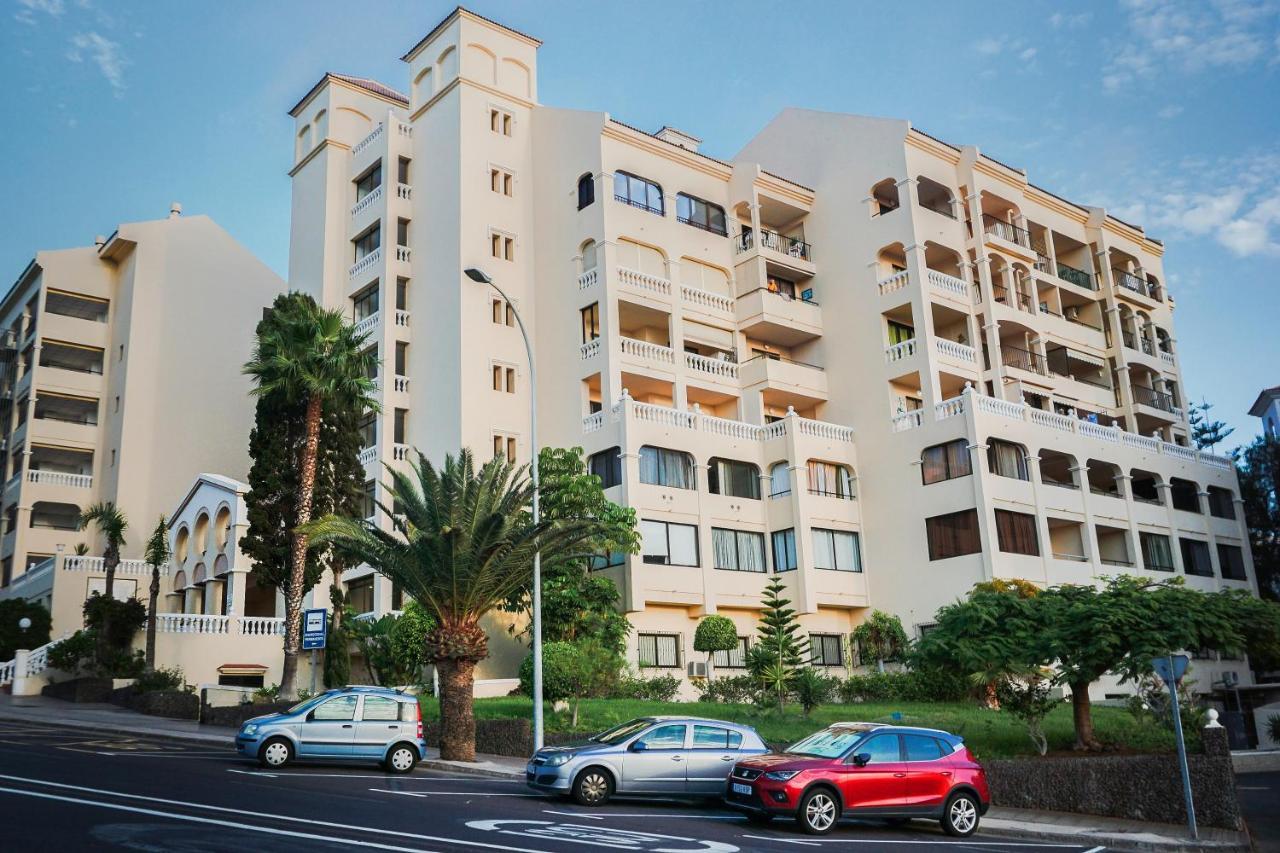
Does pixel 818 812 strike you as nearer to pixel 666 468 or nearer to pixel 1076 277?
pixel 666 468

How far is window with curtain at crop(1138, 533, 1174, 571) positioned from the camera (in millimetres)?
47031

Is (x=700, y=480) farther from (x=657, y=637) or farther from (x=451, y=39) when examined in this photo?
(x=451, y=39)

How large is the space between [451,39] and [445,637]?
30.1 meters

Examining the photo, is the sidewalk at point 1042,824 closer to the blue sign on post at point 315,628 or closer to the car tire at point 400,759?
the car tire at point 400,759

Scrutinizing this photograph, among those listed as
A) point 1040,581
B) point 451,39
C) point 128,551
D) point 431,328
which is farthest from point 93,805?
point 128,551

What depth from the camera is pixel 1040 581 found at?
1609 inches

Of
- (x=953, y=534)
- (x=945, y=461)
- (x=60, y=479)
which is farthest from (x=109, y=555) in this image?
(x=945, y=461)

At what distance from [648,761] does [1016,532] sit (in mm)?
25983

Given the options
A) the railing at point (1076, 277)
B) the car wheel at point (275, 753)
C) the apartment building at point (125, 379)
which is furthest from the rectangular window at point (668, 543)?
the apartment building at point (125, 379)

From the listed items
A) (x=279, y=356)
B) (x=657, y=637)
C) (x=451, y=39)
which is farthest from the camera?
(x=451, y=39)

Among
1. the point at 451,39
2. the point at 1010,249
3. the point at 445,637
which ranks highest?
the point at 451,39

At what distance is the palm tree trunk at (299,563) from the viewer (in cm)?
3256

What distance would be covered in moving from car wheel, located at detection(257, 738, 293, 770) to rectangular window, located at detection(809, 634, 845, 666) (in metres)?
23.4

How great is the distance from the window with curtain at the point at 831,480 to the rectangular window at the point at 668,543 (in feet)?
18.6
